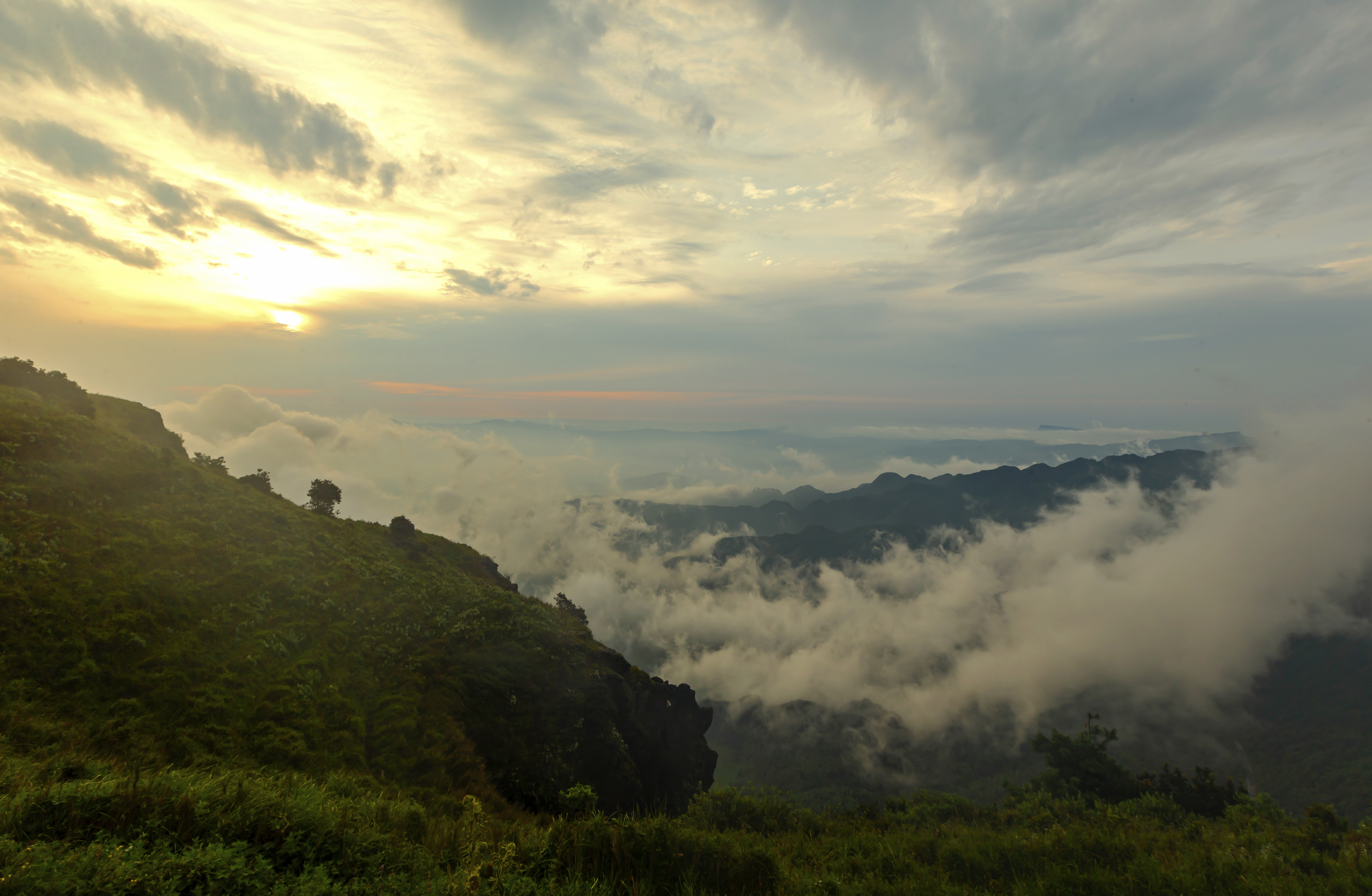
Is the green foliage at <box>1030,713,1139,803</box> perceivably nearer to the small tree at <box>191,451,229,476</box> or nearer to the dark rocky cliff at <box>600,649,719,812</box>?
the dark rocky cliff at <box>600,649,719,812</box>

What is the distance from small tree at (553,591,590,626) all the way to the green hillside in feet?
66.3

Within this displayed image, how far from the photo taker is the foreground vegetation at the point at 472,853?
28.9ft

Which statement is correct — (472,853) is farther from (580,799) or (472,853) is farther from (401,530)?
(401,530)

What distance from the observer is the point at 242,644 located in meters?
28.3

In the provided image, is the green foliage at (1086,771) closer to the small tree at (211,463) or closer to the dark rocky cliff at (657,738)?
the dark rocky cliff at (657,738)

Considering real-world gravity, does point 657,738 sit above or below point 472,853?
below

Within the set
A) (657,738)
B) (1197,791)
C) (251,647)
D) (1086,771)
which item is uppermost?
(251,647)

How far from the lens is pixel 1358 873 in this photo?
16859 mm

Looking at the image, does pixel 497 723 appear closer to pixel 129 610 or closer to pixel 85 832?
pixel 129 610

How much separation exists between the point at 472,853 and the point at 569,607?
2697 inches

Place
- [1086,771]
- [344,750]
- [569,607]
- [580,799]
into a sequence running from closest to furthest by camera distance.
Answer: [580,799]
[344,750]
[1086,771]
[569,607]

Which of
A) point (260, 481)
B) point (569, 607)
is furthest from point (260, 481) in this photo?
point (569, 607)

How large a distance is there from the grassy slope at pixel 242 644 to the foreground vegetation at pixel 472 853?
6.79m

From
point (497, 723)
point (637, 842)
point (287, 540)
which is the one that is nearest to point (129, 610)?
point (287, 540)
